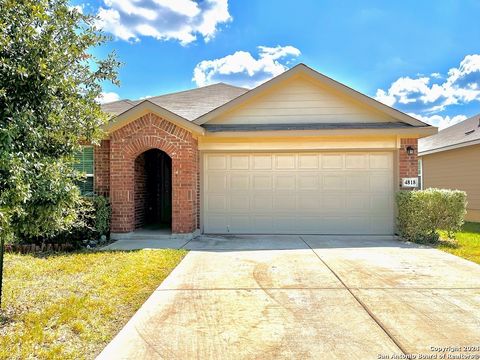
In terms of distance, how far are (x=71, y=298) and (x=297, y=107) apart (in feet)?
26.3

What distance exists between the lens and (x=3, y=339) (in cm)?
317

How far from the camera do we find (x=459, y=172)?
14.9m

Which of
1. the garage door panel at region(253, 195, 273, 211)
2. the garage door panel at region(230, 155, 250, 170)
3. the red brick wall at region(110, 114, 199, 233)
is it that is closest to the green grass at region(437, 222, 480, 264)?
the garage door panel at region(253, 195, 273, 211)

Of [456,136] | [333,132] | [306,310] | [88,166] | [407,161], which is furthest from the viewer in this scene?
[456,136]

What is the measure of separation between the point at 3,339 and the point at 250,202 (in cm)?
734

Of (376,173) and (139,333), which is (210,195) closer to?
(376,173)

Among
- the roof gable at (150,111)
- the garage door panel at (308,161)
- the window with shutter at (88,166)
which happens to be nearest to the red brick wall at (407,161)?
the garage door panel at (308,161)

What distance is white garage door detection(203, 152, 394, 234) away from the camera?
9.72 meters

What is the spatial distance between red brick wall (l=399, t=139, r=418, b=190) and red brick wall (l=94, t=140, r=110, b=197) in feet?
28.5

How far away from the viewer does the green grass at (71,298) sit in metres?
3.13

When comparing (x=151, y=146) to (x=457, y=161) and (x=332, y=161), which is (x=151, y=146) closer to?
(x=332, y=161)

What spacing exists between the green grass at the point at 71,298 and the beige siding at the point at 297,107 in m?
5.10

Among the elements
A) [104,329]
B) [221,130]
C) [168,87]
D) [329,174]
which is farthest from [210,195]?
[168,87]

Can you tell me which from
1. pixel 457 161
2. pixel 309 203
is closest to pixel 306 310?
pixel 309 203
